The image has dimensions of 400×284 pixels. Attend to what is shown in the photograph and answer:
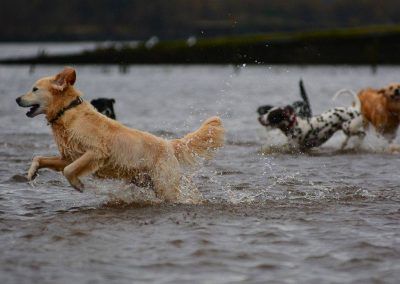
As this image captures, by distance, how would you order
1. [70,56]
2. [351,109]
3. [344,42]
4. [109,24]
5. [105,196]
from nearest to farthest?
[105,196] < [351,109] < [344,42] < [70,56] < [109,24]

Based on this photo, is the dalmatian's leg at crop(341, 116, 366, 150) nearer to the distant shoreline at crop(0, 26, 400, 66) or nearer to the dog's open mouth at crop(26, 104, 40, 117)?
the dog's open mouth at crop(26, 104, 40, 117)

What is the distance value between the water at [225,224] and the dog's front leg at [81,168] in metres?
0.35

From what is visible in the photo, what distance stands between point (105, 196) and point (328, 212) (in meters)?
2.56

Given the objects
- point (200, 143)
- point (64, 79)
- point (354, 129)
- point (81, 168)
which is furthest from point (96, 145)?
point (354, 129)

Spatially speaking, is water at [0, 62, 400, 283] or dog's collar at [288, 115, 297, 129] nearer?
water at [0, 62, 400, 283]

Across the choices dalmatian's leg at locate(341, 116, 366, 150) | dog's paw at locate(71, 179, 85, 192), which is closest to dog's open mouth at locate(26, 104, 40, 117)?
dog's paw at locate(71, 179, 85, 192)

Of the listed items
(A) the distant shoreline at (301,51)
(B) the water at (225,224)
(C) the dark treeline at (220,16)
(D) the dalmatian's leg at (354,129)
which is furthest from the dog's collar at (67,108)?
(C) the dark treeline at (220,16)

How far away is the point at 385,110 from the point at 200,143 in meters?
7.23

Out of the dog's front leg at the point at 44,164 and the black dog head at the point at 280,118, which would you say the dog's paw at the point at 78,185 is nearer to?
the dog's front leg at the point at 44,164

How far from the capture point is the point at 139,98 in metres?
32.2

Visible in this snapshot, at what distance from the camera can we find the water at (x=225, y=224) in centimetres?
604

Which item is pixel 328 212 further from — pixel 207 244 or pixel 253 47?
pixel 253 47

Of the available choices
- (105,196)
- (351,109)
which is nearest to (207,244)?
(105,196)

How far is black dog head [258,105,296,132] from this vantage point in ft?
46.5
